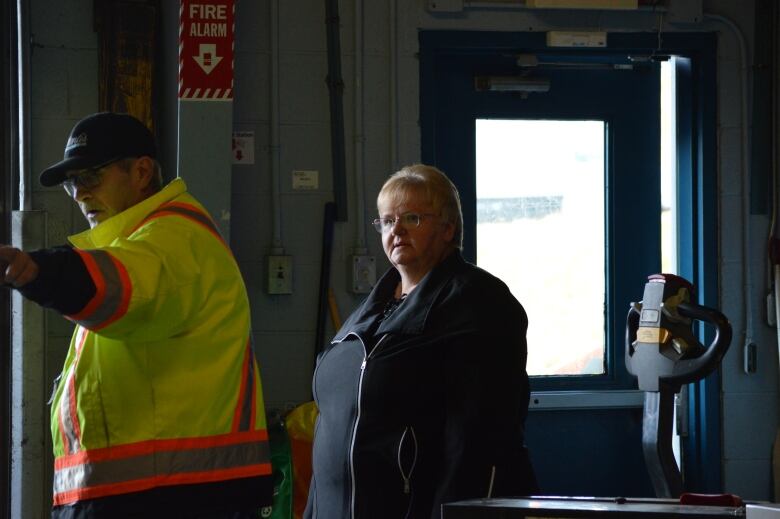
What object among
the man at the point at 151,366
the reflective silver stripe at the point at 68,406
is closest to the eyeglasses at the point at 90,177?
the man at the point at 151,366

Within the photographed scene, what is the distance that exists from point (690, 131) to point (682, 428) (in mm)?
1259

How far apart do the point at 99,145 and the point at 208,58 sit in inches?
71.5

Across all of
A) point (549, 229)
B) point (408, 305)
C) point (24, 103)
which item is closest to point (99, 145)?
point (408, 305)

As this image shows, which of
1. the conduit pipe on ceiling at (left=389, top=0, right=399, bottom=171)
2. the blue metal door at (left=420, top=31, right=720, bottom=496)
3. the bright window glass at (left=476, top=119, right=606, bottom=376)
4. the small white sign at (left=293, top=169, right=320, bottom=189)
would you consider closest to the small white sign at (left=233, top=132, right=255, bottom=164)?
the small white sign at (left=293, top=169, right=320, bottom=189)

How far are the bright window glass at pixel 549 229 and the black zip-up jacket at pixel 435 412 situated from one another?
7.14 feet

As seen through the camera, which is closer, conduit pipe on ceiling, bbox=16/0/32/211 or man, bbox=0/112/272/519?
man, bbox=0/112/272/519

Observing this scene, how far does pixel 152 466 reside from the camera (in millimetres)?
2127

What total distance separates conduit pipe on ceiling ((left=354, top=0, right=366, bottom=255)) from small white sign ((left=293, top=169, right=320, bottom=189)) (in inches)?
6.3

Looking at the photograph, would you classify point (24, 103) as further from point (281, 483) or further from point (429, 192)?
point (429, 192)

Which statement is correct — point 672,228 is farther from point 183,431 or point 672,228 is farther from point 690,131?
point 183,431

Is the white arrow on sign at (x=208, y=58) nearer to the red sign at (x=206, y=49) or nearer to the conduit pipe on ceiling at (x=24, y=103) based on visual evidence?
the red sign at (x=206, y=49)

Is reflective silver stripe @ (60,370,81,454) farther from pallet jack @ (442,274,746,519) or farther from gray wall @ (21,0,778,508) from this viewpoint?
pallet jack @ (442,274,746,519)

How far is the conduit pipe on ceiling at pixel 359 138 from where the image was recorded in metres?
4.37

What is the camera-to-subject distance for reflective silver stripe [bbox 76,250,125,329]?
1895 mm
